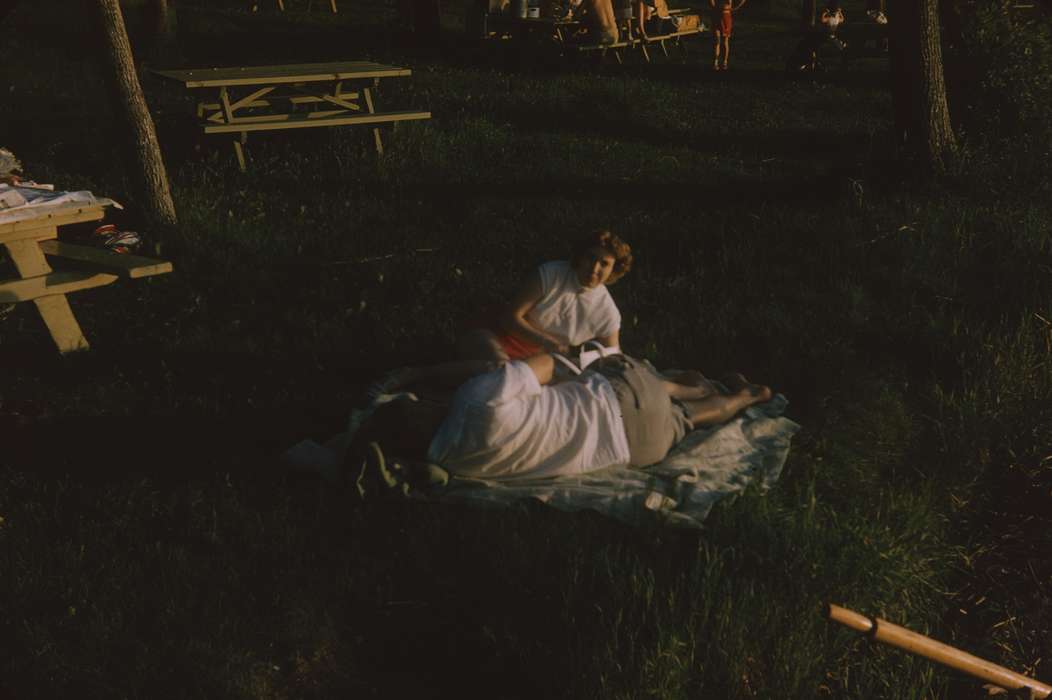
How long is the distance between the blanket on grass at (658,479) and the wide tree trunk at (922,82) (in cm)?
583

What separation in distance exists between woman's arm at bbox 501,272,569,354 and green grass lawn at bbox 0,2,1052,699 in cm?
100

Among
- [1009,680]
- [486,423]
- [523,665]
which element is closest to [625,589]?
[523,665]

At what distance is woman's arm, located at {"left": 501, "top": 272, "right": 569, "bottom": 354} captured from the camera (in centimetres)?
640

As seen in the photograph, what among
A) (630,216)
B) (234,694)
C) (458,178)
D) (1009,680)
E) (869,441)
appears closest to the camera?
(1009,680)

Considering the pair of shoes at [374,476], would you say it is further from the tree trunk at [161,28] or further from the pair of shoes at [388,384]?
the tree trunk at [161,28]

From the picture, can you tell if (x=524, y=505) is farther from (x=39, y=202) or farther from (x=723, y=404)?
(x=39, y=202)

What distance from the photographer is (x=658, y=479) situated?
19.1 feet

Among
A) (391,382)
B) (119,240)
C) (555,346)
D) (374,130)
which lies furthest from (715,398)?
(374,130)

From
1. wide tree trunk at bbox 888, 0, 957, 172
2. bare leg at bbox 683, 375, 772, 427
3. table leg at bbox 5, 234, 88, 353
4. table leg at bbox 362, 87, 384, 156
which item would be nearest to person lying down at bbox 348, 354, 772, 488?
bare leg at bbox 683, 375, 772, 427

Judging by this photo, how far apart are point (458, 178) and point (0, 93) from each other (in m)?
7.46

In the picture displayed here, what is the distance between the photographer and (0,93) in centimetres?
1445

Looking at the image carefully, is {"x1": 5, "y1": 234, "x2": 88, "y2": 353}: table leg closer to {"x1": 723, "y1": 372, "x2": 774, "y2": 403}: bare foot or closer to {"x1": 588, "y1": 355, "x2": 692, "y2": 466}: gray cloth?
{"x1": 588, "y1": 355, "x2": 692, "y2": 466}: gray cloth

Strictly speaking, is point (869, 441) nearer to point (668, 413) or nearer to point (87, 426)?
point (668, 413)

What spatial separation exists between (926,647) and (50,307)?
19.4 ft
